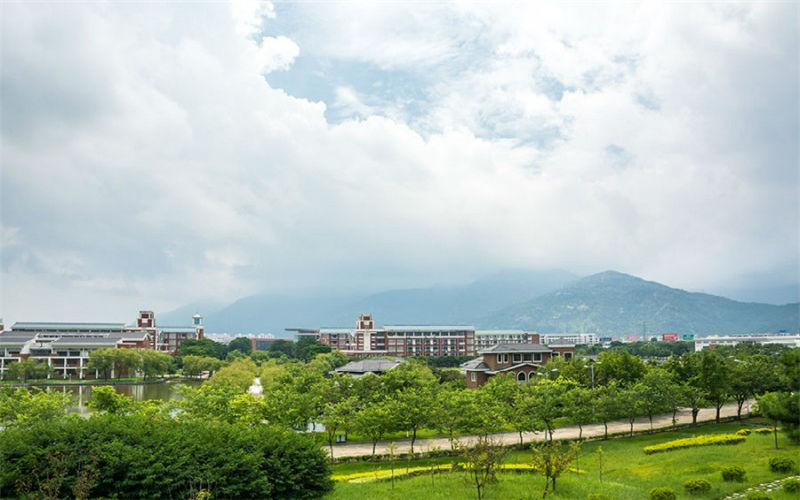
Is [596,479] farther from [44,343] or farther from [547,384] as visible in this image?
[44,343]

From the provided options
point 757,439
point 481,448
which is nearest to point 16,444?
point 481,448

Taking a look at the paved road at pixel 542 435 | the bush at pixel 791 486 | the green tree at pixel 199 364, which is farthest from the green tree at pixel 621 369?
the green tree at pixel 199 364

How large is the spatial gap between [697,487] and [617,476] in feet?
14.9

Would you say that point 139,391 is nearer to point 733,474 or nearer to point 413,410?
point 413,410

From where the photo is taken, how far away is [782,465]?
1576 centimetres

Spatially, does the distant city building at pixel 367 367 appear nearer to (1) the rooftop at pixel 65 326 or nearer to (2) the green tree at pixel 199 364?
(2) the green tree at pixel 199 364

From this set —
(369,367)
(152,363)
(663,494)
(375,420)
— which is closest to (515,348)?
(369,367)

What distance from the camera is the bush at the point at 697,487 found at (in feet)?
49.2

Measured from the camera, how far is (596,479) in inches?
676

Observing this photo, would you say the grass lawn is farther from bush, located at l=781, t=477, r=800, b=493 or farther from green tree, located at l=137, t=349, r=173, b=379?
green tree, located at l=137, t=349, r=173, b=379

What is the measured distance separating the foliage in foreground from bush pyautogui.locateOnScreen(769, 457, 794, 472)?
13.1 metres

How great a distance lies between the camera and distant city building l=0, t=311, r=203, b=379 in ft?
234

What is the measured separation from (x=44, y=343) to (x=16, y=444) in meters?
73.2

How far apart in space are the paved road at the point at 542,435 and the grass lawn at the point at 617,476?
90.7 inches
